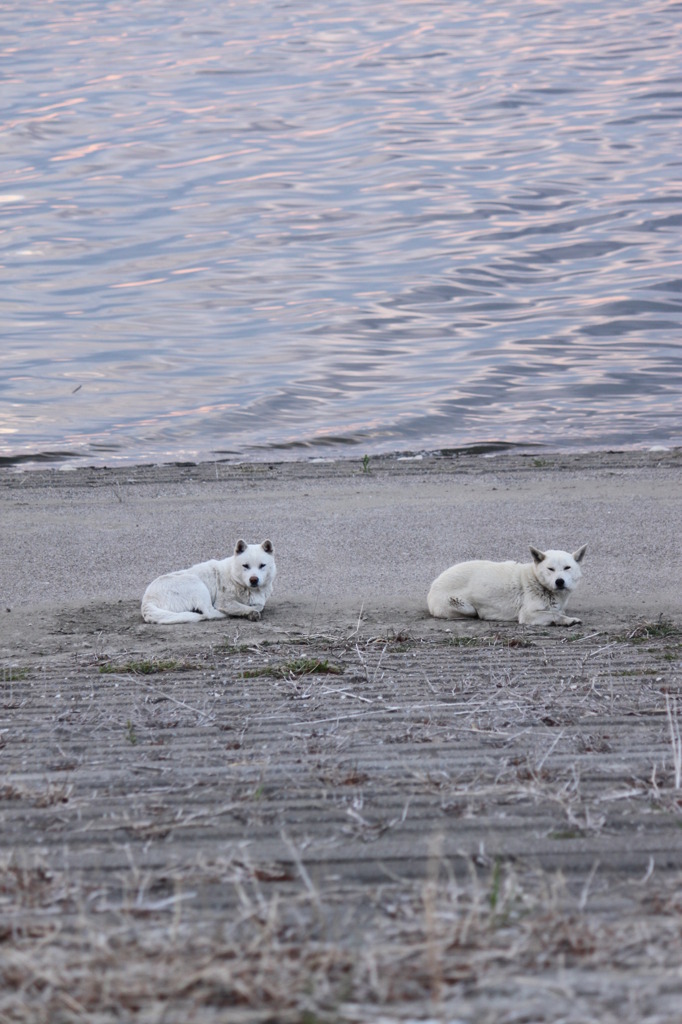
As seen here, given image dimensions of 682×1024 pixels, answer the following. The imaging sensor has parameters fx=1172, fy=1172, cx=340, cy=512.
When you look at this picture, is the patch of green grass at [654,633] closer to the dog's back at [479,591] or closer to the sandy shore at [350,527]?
the sandy shore at [350,527]

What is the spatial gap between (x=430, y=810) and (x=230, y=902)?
2.72 ft

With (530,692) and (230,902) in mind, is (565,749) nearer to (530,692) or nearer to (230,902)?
(530,692)

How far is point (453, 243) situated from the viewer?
87.2 ft

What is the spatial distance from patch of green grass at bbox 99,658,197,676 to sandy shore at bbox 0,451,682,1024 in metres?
0.02

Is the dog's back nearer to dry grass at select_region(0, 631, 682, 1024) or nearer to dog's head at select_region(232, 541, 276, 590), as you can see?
dog's head at select_region(232, 541, 276, 590)

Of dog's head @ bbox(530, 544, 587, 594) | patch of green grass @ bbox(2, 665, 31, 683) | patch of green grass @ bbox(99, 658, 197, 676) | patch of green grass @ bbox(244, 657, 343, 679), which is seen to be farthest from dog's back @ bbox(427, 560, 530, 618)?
patch of green grass @ bbox(2, 665, 31, 683)

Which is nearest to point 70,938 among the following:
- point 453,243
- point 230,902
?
point 230,902

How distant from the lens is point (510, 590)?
315 inches

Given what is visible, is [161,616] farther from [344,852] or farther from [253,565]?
[344,852]

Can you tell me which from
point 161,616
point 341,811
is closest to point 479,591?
point 161,616

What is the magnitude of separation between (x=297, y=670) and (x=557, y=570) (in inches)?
106

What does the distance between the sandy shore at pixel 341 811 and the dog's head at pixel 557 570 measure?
236 mm

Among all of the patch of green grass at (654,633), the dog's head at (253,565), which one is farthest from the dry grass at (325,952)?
the dog's head at (253,565)

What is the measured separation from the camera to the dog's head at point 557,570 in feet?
25.5
